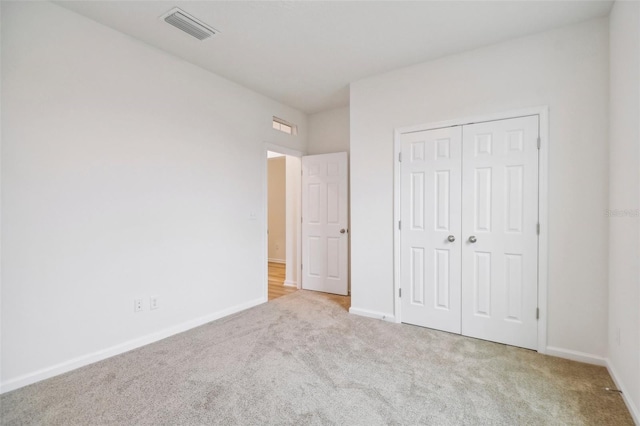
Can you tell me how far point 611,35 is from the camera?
2.22 m

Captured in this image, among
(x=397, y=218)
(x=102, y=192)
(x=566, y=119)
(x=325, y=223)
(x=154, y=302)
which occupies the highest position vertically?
(x=566, y=119)

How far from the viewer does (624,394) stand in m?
1.88

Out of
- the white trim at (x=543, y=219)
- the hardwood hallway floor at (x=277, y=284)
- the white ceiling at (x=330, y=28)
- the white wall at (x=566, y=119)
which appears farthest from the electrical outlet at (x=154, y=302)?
the white trim at (x=543, y=219)

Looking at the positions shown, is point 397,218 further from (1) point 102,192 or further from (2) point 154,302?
(1) point 102,192

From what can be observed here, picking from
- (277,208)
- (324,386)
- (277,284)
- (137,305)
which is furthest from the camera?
(277,208)

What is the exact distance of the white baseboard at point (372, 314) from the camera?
3232mm

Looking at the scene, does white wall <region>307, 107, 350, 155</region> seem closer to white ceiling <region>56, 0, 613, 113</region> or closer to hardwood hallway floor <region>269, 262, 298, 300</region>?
white ceiling <region>56, 0, 613, 113</region>

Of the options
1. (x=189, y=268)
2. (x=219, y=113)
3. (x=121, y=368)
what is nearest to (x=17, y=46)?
(x=219, y=113)

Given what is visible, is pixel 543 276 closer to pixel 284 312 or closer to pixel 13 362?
pixel 284 312

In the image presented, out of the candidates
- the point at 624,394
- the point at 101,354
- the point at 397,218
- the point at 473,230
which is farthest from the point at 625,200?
the point at 101,354

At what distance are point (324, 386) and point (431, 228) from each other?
1.82 metres

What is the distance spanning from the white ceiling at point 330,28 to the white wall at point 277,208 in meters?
3.85

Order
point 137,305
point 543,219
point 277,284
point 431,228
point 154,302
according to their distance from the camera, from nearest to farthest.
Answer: point 543,219 < point 137,305 < point 154,302 < point 431,228 < point 277,284

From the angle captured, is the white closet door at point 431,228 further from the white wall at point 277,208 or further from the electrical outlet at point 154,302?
the white wall at point 277,208
